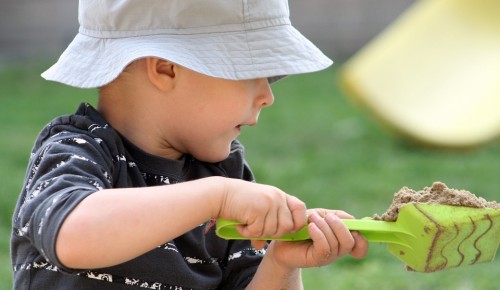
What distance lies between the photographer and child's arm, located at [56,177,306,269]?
161 cm

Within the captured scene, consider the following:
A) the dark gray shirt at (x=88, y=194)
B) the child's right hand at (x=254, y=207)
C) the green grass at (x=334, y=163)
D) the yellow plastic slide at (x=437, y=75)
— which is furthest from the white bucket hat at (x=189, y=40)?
the yellow plastic slide at (x=437, y=75)

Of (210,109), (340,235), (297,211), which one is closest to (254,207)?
(297,211)

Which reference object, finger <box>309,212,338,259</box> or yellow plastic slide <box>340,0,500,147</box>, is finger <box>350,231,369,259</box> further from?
yellow plastic slide <box>340,0,500,147</box>

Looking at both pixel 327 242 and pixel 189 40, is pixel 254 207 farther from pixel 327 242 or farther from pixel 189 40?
pixel 189 40

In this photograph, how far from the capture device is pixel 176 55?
1830mm

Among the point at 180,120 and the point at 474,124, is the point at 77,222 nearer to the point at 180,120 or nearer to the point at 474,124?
the point at 180,120

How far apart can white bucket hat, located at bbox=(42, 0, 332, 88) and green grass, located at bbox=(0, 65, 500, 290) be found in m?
1.72

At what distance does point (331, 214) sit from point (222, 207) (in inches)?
9.2

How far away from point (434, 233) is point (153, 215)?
Answer: 0.51m

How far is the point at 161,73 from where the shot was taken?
1.92 meters

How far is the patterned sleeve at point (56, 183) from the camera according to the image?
5.33ft

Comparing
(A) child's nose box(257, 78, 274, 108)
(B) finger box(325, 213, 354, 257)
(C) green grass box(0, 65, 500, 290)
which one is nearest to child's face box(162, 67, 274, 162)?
(A) child's nose box(257, 78, 274, 108)

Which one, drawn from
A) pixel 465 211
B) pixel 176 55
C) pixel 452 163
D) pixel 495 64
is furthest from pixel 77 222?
pixel 495 64

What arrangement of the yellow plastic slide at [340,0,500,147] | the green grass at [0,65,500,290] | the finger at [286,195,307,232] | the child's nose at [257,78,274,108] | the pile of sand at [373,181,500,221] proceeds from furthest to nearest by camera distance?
the yellow plastic slide at [340,0,500,147], the green grass at [0,65,500,290], the child's nose at [257,78,274,108], the pile of sand at [373,181,500,221], the finger at [286,195,307,232]
